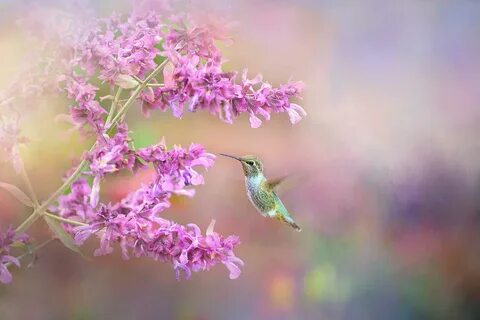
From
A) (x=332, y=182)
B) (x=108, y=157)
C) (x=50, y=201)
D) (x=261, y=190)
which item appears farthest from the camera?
(x=332, y=182)

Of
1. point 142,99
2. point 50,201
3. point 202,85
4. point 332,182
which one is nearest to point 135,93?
point 142,99

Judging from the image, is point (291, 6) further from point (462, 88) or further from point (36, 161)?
point (36, 161)

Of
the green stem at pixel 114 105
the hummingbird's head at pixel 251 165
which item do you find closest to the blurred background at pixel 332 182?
the hummingbird's head at pixel 251 165

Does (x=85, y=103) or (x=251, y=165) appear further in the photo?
(x=251, y=165)

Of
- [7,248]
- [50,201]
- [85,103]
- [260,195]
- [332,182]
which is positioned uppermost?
[332,182]

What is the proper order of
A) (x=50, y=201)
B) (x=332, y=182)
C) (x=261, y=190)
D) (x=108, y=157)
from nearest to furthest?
(x=108, y=157) < (x=50, y=201) < (x=261, y=190) < (x=332, y=182)

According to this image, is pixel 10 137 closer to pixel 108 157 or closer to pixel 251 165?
pixel 108 157
